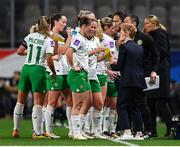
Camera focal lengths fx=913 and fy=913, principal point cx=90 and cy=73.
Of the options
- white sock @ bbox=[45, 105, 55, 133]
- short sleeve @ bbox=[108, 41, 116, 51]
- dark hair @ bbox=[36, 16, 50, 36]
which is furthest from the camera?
short sleeve @ bbox=[108, 41, 116, 51]

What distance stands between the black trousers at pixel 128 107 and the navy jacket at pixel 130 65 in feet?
0.47

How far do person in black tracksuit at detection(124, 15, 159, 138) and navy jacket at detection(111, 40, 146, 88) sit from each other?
0.42 m

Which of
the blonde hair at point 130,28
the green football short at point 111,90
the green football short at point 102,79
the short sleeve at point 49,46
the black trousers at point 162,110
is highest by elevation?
the blonde hair at point 130,28

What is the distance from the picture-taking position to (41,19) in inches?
583

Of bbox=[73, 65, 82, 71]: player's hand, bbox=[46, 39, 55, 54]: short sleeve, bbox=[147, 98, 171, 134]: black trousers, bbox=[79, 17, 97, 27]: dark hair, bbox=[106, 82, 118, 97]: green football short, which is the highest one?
bbox=[79, 17, 97, 27]: dark hair

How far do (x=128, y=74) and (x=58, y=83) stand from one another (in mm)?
1460

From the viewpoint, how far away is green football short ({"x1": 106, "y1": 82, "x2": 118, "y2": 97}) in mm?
16344

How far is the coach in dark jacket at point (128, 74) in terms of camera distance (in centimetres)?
1453

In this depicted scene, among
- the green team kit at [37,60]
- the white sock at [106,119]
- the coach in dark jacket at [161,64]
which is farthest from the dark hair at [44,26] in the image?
the white sock at [106,119]

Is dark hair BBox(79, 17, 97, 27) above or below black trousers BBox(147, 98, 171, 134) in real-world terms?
above

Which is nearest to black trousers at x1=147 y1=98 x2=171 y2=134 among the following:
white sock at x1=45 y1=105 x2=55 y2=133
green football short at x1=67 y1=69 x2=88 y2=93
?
white sock at x1=45 y1=105 x2=55 y2=133

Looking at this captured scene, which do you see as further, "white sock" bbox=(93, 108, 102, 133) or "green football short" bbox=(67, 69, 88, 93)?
"white sock" bbox=(93, 108, 102, 133)

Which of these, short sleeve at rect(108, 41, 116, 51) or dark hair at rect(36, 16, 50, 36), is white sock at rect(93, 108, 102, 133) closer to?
short sleeve at rect(108, 41, 116, 51)

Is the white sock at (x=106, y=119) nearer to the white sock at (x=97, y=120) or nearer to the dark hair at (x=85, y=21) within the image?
the white sock at (x=97, y=120)
